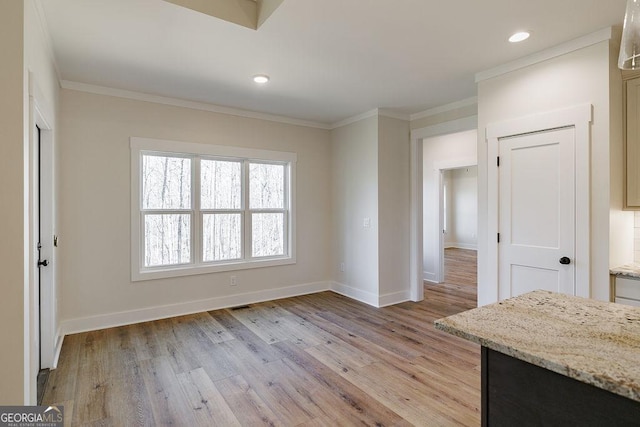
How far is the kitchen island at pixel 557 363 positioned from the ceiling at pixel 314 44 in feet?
6.39

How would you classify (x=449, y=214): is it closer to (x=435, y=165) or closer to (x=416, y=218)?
(x=435, y=165)

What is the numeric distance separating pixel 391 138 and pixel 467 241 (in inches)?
292

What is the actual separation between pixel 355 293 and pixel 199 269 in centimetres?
220

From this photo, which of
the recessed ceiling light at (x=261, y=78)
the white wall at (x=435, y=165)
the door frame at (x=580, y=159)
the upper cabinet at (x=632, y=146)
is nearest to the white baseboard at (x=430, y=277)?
the white wall at (x=435, y=165)

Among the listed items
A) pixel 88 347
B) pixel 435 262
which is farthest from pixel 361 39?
pixel 435 262

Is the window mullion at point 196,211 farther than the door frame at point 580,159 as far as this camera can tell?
Yes

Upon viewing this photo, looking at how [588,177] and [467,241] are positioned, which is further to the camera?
[467,241]

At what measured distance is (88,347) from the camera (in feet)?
10.3

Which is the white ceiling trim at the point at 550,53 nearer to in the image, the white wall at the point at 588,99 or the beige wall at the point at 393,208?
the white wall at the point at 588,99

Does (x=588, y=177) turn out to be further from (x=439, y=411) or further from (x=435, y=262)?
(x=435, y=262)

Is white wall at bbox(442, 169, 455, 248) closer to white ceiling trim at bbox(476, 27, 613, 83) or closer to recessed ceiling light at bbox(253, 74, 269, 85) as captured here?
white ceiling trim at bbox(476, 27, 613, 83)

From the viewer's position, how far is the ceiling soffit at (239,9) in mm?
2207

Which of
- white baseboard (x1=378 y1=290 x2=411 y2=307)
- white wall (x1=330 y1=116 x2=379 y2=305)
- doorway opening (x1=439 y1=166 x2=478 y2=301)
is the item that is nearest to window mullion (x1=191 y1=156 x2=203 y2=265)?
white wall (x1=330 y1=116 x2=379 y2=305)
